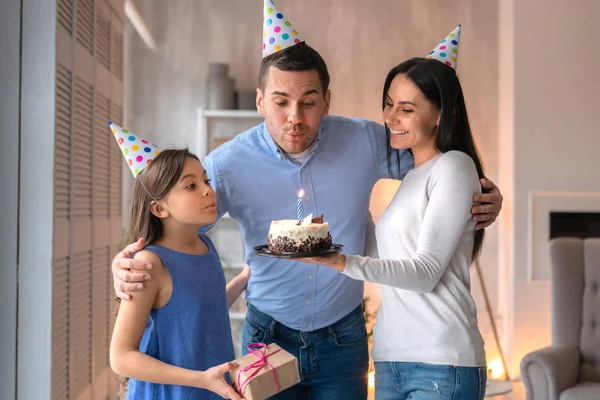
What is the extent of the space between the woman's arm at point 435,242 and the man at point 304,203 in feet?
1.02

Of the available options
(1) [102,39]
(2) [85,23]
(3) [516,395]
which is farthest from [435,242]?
(3) [516,395]

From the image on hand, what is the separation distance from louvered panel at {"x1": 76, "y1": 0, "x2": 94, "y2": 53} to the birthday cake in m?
1.49

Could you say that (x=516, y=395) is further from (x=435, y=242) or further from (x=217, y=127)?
(x=435, y=242)

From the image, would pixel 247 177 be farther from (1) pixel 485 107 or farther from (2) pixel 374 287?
(1) pixel 485 107

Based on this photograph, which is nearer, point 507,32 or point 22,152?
point 22,152

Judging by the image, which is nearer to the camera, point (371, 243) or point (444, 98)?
point (444, 98)

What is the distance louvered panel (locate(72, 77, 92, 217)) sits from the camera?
99.7 inches

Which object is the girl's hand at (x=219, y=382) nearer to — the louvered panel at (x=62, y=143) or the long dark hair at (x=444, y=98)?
the long dark hair at (x=444, y=98)

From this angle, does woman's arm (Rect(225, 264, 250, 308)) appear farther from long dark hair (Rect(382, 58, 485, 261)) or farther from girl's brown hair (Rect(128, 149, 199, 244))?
long dark hair (Rect(382, 58, 485, 261))

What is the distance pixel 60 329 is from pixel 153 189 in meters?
1.12

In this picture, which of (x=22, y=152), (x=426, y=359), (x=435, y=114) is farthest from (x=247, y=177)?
(x=22, y=152)

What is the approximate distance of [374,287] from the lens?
4.66m

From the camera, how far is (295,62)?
1729 millimetres

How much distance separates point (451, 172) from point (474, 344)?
404mm
